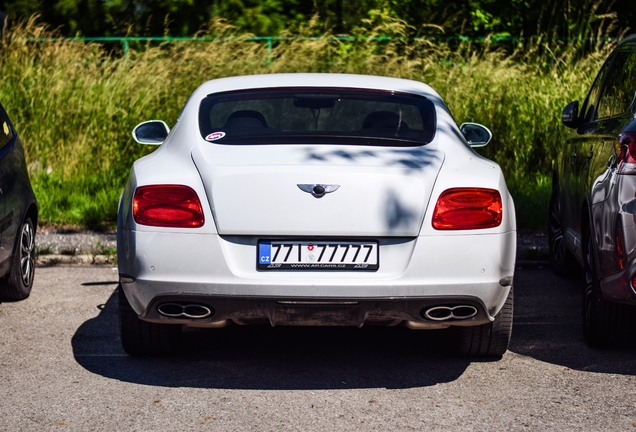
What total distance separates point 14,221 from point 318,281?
9.58 feet

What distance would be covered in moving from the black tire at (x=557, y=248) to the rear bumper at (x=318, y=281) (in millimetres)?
3189

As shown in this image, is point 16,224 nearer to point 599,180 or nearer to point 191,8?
point 599,180

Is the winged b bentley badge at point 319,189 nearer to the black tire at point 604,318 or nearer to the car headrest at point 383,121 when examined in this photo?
the car headrest at point 383,121

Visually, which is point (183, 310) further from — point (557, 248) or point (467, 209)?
point (557, 248)

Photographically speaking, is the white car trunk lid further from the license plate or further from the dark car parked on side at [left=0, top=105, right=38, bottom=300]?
the dark car parked on side at [left=0, top=105, right=38, bottom=300]

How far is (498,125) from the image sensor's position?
13.0 m

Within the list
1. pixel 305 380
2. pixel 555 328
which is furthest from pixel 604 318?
pixel 305 380

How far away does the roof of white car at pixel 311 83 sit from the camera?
5.92 meters

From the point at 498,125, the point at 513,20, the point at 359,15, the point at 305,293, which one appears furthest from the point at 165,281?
the point at 359,15

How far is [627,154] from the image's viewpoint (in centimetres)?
514

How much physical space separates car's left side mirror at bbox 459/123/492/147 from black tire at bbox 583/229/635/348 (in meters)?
1.18

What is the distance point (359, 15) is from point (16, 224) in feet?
61.6

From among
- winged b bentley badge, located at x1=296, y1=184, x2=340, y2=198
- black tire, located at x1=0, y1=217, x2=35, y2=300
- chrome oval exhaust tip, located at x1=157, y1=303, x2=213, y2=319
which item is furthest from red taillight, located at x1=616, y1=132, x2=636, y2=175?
black tire, located at x1=0, y1=217, x2=35, y2=300

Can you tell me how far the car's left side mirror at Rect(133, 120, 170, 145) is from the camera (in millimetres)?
6332
